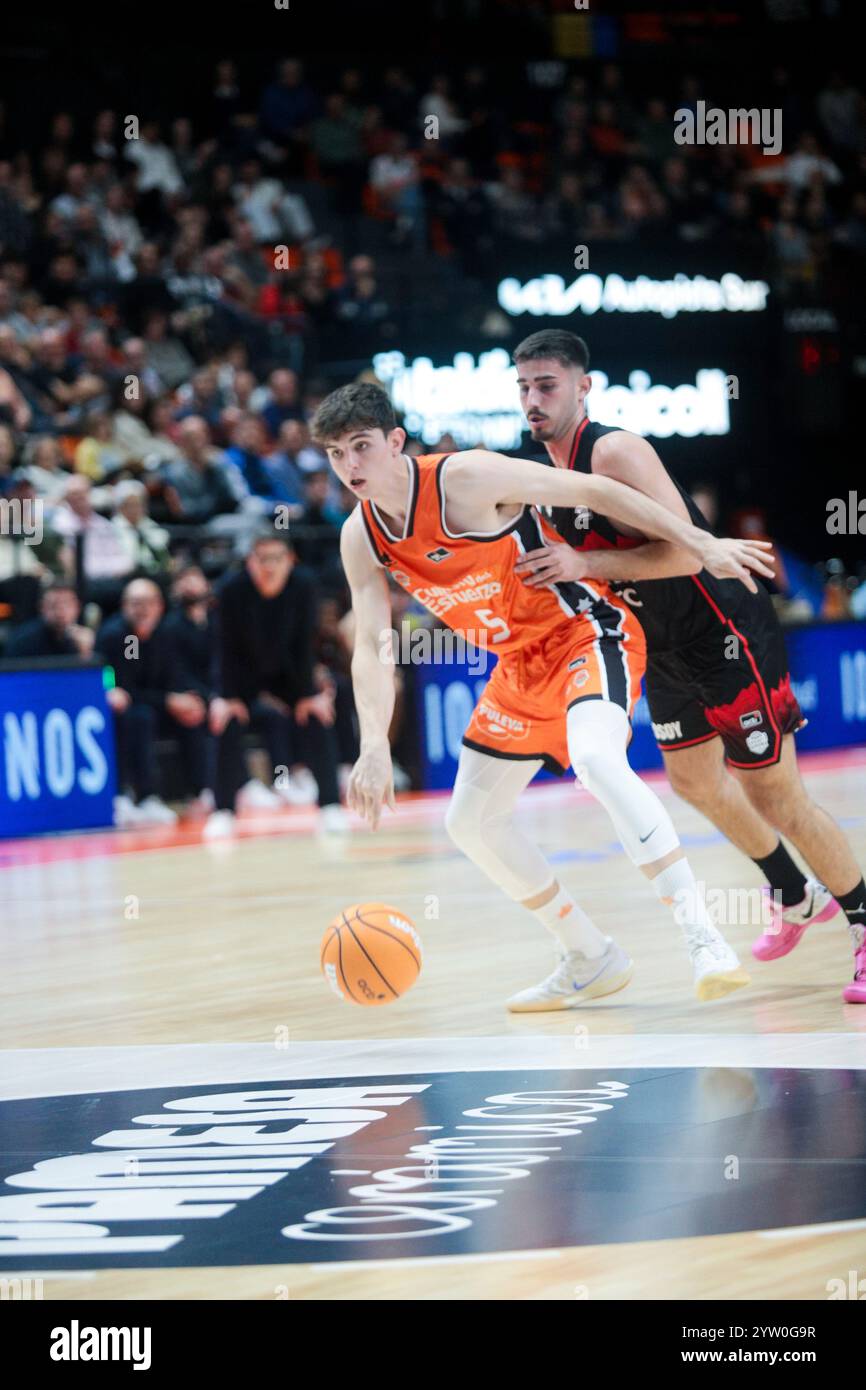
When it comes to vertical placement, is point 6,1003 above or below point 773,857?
below

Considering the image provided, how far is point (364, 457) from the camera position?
5.78 meters

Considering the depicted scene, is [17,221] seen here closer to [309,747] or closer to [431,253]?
[431,253]

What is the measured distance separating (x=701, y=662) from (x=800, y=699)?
10.9 meters

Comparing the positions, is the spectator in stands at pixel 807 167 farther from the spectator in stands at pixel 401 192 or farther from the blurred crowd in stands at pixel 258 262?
the spectator in stands at pixel 401 192

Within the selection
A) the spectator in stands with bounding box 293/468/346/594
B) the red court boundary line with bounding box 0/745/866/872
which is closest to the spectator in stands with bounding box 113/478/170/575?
the spectator in stands with bounding box 293/468/346/594

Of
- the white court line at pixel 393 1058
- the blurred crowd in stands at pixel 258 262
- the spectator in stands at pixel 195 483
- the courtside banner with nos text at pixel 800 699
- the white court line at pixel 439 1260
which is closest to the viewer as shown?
the white court line at pixel 439 1260

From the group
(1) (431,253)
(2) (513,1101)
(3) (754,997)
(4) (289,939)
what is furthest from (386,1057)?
(1) (431,253)

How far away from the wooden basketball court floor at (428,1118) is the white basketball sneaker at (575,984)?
66mm

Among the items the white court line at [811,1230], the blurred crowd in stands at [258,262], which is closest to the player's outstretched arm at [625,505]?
the white court line at [811,1230]

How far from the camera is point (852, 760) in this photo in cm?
1634

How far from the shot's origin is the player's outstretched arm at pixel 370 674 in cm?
571

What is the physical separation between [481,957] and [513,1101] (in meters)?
2.63

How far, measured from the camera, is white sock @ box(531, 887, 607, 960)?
635 cm

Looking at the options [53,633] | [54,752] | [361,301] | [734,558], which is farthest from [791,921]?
[361,301]
